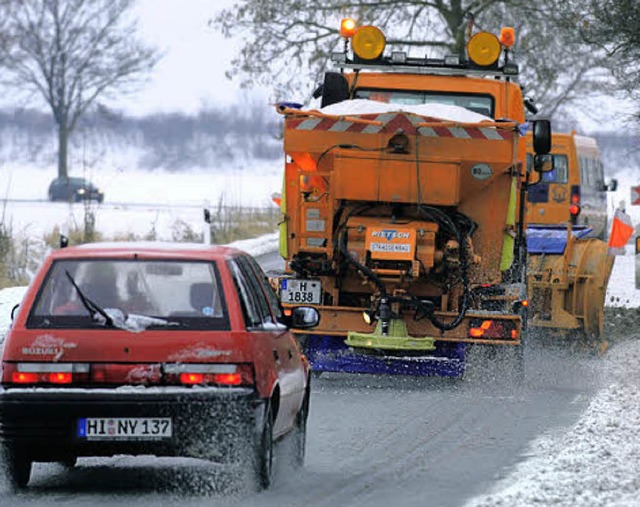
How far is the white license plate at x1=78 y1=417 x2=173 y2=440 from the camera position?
830 cm

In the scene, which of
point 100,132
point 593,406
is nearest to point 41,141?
point 100,132

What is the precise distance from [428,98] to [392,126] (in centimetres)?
179

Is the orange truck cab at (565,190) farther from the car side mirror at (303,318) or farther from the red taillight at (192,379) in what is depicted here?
the red taillight at (192,379)

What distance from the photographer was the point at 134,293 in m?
8.68

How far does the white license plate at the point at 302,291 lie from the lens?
1498 cm

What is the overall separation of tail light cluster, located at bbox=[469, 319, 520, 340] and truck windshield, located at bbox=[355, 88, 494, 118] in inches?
92.5

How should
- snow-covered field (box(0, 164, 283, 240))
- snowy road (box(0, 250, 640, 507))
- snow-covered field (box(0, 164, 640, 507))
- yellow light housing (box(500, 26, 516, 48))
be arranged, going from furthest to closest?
snow-covered field (box(0, 164, 283, 240))
yellow light housing (box(500, 26, 516, 48))
snowy road (box(0, 250, 640, 507))
snow-covered field (box(0, 164, 640, 507))

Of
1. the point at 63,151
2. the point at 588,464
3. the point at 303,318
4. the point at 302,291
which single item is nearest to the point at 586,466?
the point at 588,464

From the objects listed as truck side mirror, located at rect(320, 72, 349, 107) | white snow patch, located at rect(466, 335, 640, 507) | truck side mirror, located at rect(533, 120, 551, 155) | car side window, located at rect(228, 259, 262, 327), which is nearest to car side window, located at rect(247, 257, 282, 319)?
car side window, located at rect(228, 259, 262, 327)

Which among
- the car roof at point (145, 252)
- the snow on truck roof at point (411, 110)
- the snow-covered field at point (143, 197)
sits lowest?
the snow-covered field at point (143, 197)

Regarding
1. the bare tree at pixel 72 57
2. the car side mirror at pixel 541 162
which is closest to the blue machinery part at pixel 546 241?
the car side mirror at pixel 541 162

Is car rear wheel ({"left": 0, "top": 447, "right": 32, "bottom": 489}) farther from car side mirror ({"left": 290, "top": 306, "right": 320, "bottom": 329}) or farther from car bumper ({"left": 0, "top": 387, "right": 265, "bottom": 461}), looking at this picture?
car side mirror ({"left": 290, "top": 306, "right": 320, "bottom": 329})

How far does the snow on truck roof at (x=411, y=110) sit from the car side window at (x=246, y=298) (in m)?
5.41

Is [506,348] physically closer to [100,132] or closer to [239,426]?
[239,426]
